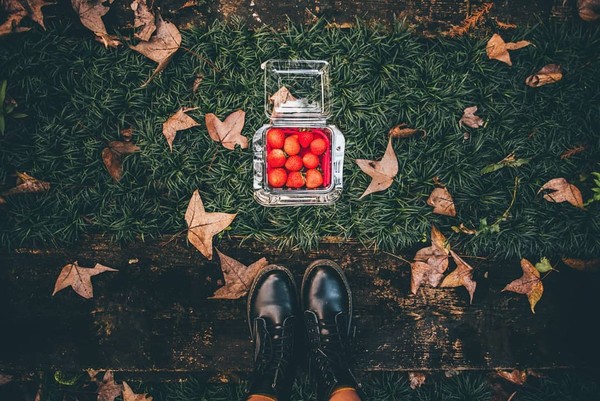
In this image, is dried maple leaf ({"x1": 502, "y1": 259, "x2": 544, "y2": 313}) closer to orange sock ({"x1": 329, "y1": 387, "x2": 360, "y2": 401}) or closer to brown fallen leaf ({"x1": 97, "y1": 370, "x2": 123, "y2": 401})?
orange sock ({"x1": 329, "y1": 387, "x2": 360, "y2": 401})

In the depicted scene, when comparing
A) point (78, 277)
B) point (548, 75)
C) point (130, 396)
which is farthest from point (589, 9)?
point (130, 396)

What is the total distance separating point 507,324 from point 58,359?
3062mm

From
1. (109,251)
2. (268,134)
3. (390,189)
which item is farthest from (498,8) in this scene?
(109,251)

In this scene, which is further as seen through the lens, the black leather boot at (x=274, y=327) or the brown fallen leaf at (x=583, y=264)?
the brown fallen leaf at (x=583, y=264)

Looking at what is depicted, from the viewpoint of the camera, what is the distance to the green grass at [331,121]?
2.55m

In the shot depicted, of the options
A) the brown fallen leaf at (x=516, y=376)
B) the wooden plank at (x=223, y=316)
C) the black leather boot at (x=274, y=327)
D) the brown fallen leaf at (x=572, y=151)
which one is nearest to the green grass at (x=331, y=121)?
the brown fallen leaf at (x=572, y=151)

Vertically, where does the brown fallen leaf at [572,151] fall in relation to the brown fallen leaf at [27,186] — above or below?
above

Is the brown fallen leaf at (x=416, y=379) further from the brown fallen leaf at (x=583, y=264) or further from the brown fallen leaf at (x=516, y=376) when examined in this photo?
the brown fallen leaf at (x=583, y=264)

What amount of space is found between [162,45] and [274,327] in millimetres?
1950

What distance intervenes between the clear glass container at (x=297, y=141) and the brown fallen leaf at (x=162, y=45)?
581 millimetres

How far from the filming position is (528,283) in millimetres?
2635

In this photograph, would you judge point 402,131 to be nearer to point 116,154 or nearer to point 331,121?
point 331,121

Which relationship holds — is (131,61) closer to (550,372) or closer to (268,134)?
(268,134)

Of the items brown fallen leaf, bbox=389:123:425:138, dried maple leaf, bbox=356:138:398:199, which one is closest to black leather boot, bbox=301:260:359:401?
dried maple leaf, bbox=356:138:398:199
